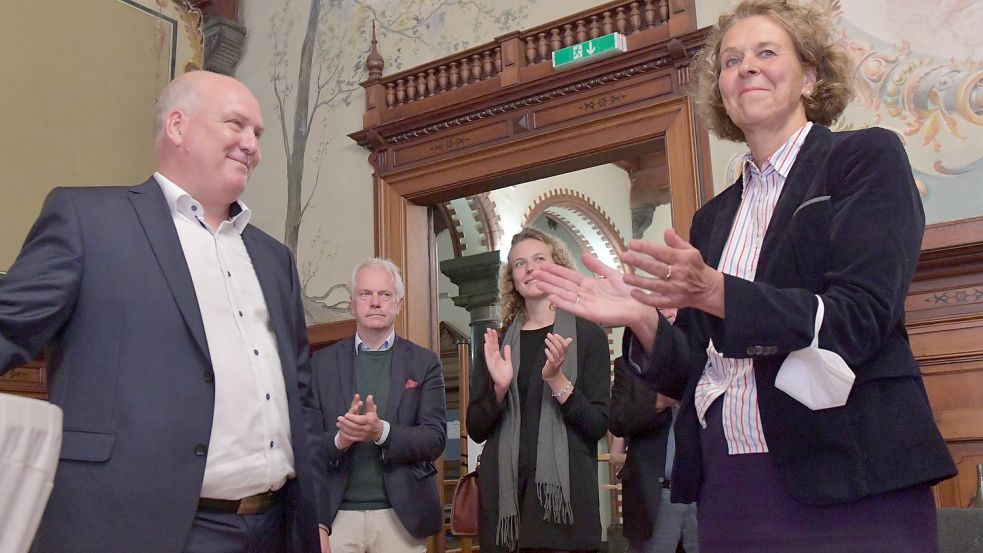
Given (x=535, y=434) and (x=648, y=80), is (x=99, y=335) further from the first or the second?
(x=648, y=80)

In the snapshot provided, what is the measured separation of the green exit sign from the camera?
14.8 feet

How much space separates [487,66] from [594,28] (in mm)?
707

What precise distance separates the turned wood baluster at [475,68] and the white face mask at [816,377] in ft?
13.4

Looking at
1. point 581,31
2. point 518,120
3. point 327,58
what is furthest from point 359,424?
point 327,58

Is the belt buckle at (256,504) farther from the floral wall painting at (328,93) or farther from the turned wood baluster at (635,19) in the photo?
the floral wall painting at (328,93)

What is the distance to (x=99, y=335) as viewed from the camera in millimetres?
1794

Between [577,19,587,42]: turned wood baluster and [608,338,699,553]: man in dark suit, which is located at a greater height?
[577,19,587,42]: turned wood baluster

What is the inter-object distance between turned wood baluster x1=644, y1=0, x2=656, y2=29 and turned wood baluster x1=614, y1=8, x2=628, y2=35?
0.11 meters

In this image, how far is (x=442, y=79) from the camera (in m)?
5.26

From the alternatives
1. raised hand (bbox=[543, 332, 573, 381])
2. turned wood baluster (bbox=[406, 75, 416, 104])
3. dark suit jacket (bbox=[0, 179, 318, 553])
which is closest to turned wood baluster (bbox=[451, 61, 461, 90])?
turned wood baluster (bbox=[406, 75, 416, 104])

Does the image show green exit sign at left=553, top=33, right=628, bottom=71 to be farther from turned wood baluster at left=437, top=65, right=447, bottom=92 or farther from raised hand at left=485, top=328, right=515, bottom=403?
raised hand at left=485, top=328, right=515, bottom=403

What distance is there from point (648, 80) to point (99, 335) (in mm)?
3315

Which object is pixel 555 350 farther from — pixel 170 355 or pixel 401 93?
pixel 401 93

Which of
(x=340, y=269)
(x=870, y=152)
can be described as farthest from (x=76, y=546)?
(x=340, y=269)
